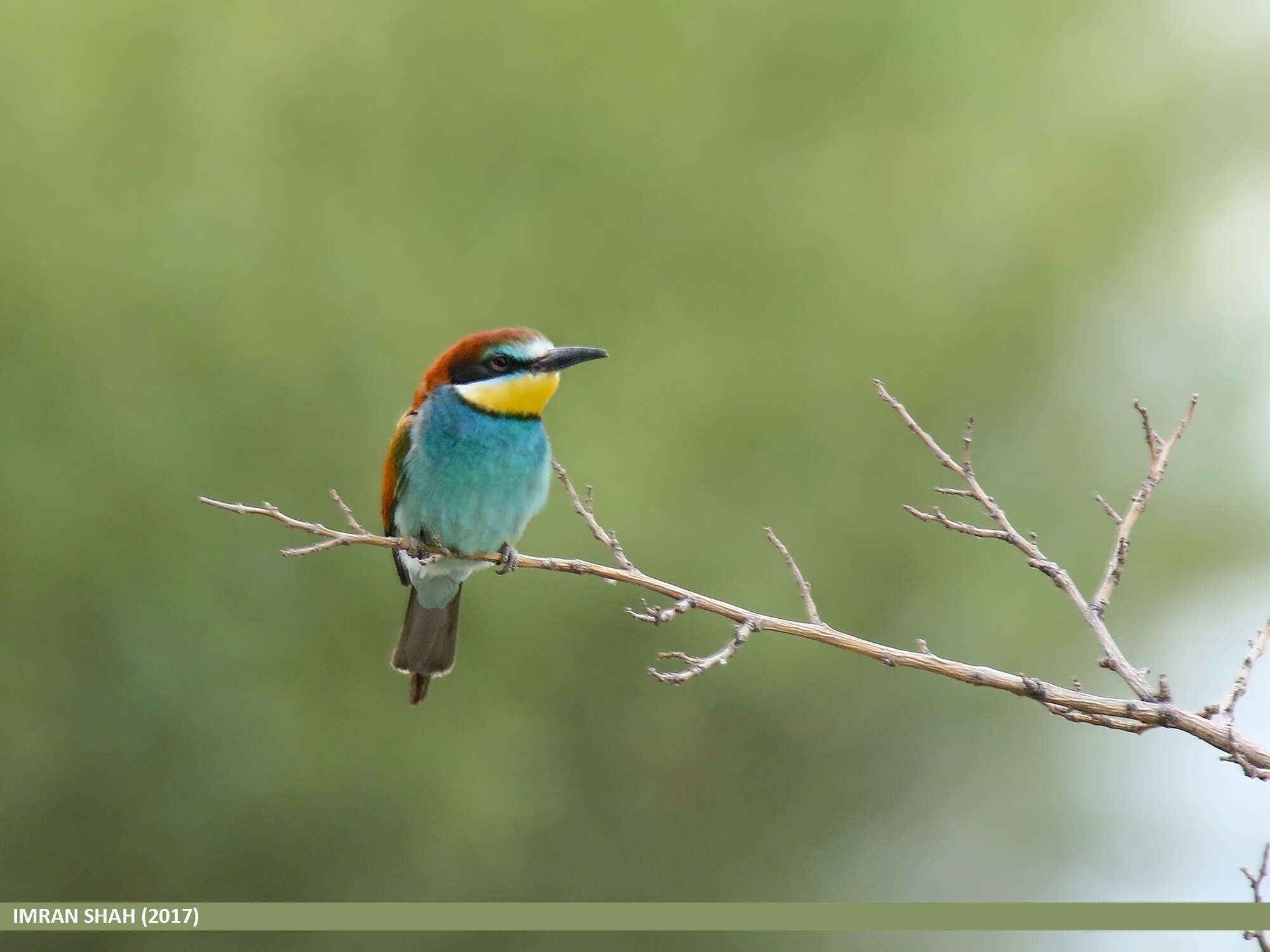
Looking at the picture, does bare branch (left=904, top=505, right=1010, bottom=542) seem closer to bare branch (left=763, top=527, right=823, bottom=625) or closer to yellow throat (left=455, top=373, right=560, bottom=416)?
bare branch (left=763, top=527, right=823, bottom=625)

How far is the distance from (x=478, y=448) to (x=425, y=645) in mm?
653

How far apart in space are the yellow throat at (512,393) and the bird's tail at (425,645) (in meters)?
0.67

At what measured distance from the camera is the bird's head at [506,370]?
10.9 feet

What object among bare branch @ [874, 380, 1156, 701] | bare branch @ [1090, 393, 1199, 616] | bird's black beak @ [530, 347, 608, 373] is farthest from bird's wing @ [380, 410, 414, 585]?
bare branch @ [1090, 393, 1199, 616]

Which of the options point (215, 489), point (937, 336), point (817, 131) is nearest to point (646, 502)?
point (215, 489)

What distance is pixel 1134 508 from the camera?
2.16 meters

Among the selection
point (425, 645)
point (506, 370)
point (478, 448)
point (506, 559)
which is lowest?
point (425, 645)

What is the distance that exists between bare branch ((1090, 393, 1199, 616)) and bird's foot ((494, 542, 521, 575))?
1117mm

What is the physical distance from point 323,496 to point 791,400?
12.8 ft

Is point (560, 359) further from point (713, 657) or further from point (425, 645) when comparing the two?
point (713, 657)

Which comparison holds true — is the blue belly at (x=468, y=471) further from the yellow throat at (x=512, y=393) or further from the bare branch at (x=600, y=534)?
the bare branch at (x=600, y=534)

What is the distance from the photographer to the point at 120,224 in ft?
31.4

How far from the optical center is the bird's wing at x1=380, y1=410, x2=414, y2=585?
11.6 ft

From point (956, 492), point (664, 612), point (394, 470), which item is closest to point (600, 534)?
point (664, 612)
